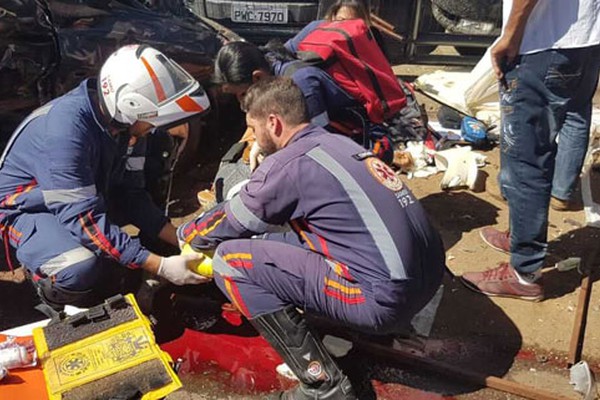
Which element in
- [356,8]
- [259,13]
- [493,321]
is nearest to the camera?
[493,321]

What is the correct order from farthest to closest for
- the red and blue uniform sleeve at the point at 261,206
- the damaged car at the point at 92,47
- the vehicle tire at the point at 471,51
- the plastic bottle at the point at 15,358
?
the vehicle tire at the point at 471,51 < the damaged car at the point at 92,47 < the red and blue uniform sleeve at the point at 261,206 < the plastic bottle at the point at 15,358

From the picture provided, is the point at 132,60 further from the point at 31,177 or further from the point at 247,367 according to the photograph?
the point at 247,367

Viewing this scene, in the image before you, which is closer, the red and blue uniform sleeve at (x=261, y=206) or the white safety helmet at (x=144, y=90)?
the red and blue uniform sleeve at (x=261, y=206)

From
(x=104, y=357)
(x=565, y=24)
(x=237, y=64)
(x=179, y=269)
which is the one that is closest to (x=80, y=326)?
(x=104, y=357)

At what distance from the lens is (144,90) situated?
122 inches

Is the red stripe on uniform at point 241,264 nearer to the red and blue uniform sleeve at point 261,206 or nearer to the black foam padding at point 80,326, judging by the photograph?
the red and blue uniform sleeve at point 261,206

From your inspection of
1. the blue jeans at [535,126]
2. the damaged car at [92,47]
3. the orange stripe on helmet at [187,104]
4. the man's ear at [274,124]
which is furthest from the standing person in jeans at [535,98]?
the damaged car at [92,47]

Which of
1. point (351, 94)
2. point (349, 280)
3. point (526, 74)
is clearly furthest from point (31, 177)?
point (526, 74)

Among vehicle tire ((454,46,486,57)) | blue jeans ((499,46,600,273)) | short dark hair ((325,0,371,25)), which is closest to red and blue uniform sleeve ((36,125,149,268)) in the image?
blue jeans ((499,46,600,273))

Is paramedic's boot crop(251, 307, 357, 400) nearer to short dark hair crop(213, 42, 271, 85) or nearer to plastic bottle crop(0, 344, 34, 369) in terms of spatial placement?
plastic bottle crop(0, 344, 34, 369)

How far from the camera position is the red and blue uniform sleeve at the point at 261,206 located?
110 inches

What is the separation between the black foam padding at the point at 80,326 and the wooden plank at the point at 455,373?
1.26 meters

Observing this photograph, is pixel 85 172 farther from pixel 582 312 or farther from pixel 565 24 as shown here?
pixel 582 312

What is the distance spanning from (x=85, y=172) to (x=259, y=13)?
162 inches
